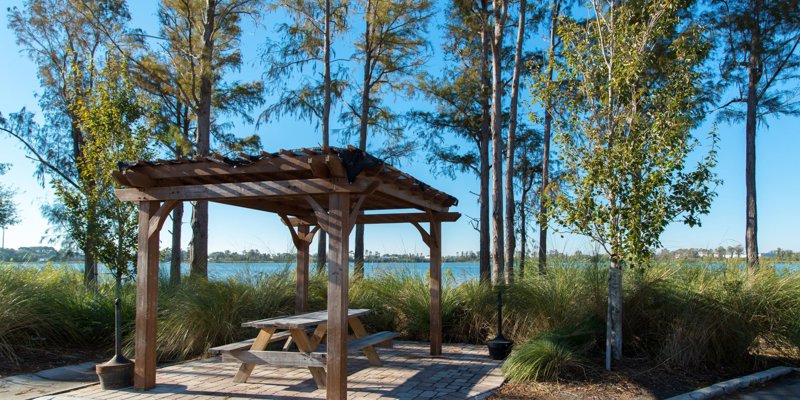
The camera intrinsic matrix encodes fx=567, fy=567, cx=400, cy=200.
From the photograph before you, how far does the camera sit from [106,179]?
8.72m

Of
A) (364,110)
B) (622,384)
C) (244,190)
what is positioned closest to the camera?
(244,190)

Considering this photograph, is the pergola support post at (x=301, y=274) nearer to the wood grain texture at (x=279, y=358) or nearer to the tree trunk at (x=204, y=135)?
the wood grain texture at (x=279, y=358)

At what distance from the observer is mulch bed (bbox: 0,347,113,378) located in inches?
229

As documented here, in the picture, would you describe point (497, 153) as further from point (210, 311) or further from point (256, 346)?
point (256, 346)

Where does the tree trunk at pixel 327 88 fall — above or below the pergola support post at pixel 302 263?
above

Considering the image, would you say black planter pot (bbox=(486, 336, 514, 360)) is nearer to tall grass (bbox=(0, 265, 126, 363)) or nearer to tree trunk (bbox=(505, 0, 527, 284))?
tree trunk (bbox=(505, 0, 527, 284))

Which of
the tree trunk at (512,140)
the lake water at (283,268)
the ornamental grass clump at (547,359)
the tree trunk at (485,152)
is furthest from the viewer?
the tree trunk at (485,152)

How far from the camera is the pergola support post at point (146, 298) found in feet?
16.1

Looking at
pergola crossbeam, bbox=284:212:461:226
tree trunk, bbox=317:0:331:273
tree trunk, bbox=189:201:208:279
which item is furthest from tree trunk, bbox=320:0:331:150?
pergola crossbeam, bbox=284:212:461:226

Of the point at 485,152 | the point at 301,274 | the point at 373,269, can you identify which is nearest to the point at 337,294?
the point at 301,274

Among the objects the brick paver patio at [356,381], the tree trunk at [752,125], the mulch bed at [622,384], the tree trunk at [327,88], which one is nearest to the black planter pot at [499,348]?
the brick paver patio at [356,381]

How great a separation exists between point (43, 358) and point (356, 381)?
147 inches

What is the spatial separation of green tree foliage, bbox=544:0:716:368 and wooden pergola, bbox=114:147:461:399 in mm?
1678

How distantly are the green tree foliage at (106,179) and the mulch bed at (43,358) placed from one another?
231 cm
